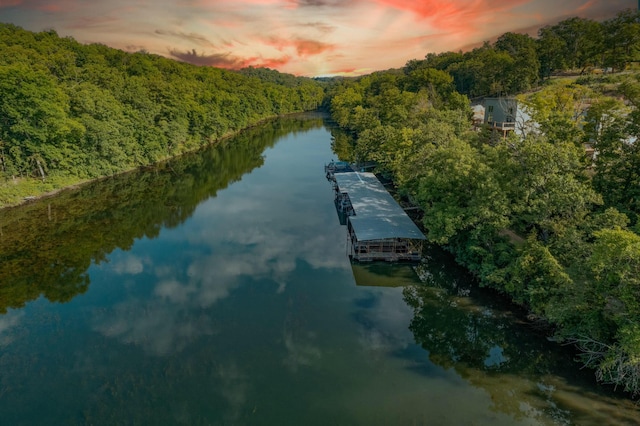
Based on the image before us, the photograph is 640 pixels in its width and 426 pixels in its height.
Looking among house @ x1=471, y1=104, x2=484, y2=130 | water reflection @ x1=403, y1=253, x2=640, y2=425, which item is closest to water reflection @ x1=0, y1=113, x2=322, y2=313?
water reflection @ x1=403, y1=253, x2=640, y2=425

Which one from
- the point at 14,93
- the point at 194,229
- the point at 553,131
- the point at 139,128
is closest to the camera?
the point at 553,131

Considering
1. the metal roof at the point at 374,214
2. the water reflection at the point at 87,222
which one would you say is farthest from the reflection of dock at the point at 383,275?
the water reflection at the point at 87,222

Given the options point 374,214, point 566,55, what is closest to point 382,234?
point 374,214

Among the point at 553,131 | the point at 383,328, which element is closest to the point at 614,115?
the point at 553,131

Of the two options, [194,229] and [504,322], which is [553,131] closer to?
[504,322]

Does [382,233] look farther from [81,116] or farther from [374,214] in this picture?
[81,116]

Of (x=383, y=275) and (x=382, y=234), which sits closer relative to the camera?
(x=383, y=275)

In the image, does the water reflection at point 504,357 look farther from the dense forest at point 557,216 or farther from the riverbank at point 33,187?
the riverbank at point 33,187
